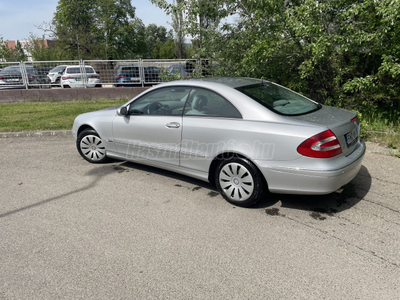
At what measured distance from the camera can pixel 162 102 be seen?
4562mm

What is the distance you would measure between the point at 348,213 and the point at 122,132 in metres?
3.32

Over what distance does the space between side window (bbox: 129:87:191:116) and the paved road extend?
1060mm

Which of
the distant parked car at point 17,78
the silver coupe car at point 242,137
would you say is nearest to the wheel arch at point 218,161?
the silver coupe car at point 242,137

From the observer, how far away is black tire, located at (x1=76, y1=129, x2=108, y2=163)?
5391mm

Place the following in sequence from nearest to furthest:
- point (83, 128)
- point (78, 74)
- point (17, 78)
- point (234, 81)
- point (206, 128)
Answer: point (206, 128)
point (234, 81)
point (83, 128)
point (17, 78)
point (78, 74)

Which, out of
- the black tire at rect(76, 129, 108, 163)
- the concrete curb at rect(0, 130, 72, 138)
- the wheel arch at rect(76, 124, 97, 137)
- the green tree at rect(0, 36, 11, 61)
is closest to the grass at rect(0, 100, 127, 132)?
the concrete curb at rect(0, 130, 72, 138)

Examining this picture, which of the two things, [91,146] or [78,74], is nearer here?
[91,146]

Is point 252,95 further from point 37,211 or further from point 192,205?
point 37,211

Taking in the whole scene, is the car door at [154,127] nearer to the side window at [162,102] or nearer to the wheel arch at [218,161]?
the side window at [162,102]

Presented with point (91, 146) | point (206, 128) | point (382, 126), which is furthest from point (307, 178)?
point (382, 126)

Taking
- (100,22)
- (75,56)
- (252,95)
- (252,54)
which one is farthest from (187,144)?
(100,22)

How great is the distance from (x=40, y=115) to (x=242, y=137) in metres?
8.83

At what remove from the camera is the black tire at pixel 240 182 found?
142 inches

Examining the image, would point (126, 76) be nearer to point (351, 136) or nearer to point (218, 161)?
point (218, 161)
